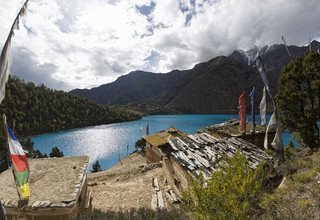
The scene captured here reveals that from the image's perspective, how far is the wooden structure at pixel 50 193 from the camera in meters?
15.0

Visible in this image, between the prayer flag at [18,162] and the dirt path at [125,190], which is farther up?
the prayer flag at [18,162]

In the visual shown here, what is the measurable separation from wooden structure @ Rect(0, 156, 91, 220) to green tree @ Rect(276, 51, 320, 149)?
1834 centimetres

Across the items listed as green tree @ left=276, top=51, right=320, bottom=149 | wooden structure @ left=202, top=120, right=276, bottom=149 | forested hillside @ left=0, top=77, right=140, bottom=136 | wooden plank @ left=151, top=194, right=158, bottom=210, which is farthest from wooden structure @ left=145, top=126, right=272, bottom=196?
forested hillside @ left=0, top=77, right=140, bottom=136

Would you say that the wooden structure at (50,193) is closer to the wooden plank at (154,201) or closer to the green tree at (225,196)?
the wooden plank at (154,201)

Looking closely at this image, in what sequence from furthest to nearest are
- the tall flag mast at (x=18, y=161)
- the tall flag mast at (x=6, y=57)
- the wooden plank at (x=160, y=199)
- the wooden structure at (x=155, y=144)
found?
the wooden structure at (x=155, y=144) → the wooden plank at (x=160, y=199) → the tall flag mast at (x=18, y=161) → the tall flag mast at (x=6, y=57)

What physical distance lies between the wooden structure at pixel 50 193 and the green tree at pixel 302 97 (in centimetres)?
1834

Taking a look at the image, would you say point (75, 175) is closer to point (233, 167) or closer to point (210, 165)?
point (210, 165)

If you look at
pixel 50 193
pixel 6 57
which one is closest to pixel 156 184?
pixel 50 193

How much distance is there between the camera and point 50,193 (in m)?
16.3

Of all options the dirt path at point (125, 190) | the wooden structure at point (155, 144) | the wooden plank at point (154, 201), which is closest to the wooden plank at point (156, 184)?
the dirt path at point (125, 190)

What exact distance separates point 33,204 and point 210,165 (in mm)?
9823

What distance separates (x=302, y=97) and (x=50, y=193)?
21.3 m

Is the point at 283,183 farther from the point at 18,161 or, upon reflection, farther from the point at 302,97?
the point at 18,161

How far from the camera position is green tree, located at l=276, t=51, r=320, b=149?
79.7 feet
